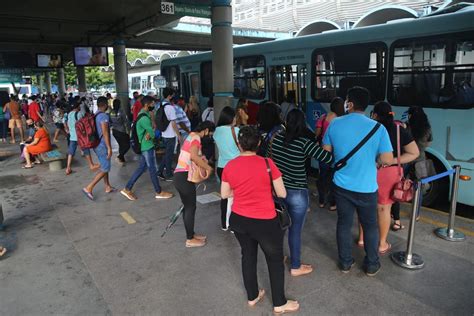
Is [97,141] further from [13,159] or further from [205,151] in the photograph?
[13,159]

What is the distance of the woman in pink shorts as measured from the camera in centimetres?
395

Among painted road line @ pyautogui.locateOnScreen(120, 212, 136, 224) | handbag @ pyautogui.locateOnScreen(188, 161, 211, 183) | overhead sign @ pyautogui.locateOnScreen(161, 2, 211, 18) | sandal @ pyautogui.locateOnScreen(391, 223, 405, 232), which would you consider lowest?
painted road line @ pyautogui.locateOnScreen(120, 212, 136, 224)

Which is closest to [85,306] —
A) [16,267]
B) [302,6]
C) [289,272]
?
[16,267]

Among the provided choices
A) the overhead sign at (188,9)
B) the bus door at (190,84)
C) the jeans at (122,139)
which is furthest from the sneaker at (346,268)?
the bus door at (190,84)

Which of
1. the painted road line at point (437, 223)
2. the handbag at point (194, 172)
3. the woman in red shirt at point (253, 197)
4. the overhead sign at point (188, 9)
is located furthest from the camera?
the overhead sign at point (188, 9)

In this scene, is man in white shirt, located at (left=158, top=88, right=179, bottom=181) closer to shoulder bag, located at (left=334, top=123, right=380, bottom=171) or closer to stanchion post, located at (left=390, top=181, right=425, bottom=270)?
shoulder bag, located at (left=334, top=123, right=380, bottom=171)

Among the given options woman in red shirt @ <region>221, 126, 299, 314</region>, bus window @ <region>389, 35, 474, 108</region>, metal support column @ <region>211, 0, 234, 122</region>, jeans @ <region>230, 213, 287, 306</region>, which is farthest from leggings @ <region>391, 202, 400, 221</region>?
metal support column @ <region>211, 0, 234, 122</region>

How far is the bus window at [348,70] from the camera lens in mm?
6805

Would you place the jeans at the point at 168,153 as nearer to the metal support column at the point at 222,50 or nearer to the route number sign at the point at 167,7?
the metal support column at the point at 222,50

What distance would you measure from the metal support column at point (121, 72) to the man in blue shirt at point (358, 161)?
1433 cm

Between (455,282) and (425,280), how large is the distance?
0.28m

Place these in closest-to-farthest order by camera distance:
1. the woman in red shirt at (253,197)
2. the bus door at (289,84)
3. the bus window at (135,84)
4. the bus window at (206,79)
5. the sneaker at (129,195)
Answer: the woman in red shirt at (253,197) → the sneaker at (129,195) → the bus door at (289,84) → the bus window at (206,79) → the bus window at (135,84)

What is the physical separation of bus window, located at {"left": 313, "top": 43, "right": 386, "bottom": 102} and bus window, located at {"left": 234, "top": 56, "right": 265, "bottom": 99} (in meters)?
1.92

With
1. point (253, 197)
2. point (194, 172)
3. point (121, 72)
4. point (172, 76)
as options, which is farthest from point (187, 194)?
point (121, 72)
